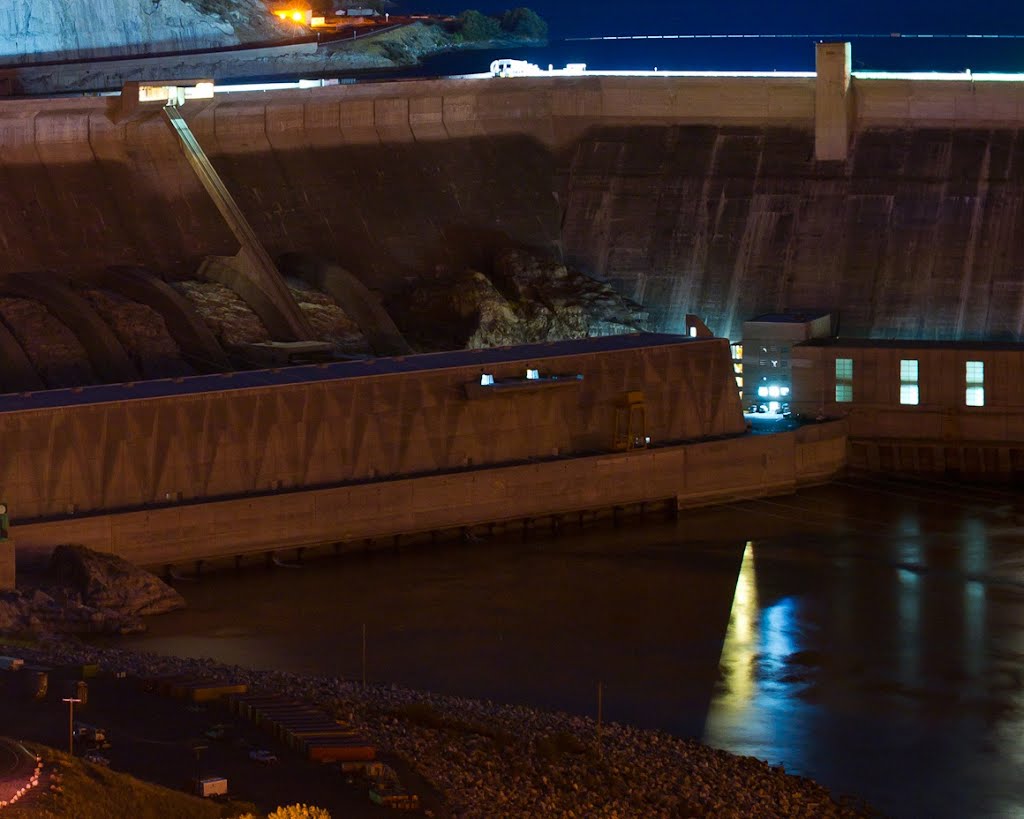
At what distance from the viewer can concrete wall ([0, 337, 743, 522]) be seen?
4278 centimetres

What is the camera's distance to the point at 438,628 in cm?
4028

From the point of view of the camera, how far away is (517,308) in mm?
56344

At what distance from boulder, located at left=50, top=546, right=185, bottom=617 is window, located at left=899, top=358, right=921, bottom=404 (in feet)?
64.2

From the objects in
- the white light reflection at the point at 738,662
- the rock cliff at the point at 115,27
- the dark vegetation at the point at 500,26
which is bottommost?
the white light reflection at the point at 738,662

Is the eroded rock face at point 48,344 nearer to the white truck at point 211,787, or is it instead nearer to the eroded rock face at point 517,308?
the eroded rock face at point 517,308

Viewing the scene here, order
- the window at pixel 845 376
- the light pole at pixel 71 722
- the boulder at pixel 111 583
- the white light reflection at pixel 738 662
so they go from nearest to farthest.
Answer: the light pole at pixel 71 722 → the white light reflection at pixel 738 662 → the boulder at pixel 111 583 → the window at pixel 845 376

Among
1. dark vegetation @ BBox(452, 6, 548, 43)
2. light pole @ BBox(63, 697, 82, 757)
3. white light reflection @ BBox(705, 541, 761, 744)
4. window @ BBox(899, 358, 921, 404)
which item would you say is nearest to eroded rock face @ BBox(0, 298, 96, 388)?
white light reflection @ BBox(705, 541, 761, 744)

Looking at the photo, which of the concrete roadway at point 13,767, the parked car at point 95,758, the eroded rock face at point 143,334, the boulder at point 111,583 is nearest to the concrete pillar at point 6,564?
the boulder at point 111,583

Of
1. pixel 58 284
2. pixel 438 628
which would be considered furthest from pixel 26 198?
pixel 438 628

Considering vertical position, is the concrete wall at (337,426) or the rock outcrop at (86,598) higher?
the concrete wall at (337,426)

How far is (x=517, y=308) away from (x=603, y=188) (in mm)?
4508

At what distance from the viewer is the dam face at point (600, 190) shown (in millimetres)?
54875

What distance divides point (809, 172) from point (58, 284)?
63.5 feet

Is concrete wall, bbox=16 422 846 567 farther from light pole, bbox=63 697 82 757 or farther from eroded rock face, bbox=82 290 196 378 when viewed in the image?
light pole, bbox=63 697 82 757
